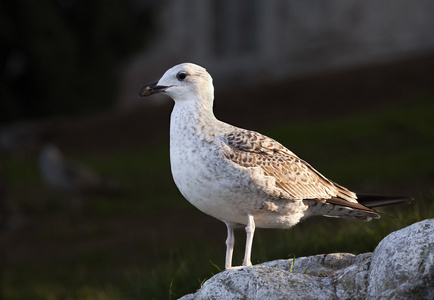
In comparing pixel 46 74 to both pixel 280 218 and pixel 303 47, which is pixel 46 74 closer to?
pixel 303 47

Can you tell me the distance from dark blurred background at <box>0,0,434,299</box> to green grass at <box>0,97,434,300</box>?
0.12 ft

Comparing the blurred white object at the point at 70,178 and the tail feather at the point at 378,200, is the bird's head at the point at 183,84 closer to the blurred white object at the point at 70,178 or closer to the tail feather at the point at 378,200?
the tail feather at the point at 378,200

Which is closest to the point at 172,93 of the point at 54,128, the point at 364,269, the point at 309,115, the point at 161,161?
the point at 364,269

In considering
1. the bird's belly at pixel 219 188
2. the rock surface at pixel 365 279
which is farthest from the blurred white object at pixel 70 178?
the rock surface at pixel 365 279

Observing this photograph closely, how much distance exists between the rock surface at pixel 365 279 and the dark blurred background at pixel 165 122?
681 mm

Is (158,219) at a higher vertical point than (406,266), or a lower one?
lower

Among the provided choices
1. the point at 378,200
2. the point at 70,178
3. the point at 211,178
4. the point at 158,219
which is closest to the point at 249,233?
the point at 211,178

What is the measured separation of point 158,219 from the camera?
13.1 m

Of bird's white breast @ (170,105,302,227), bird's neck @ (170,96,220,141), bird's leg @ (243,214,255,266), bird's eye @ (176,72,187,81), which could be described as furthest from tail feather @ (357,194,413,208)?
bird's eye @ (176,72,187,81)

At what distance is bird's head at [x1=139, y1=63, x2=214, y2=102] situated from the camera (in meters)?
5.02

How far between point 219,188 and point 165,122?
14762 millimetres

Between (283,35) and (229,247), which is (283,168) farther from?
(283,35)

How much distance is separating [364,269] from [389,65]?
15223 millimetres

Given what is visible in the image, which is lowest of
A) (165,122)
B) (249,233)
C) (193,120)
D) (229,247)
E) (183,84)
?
(165,122)
